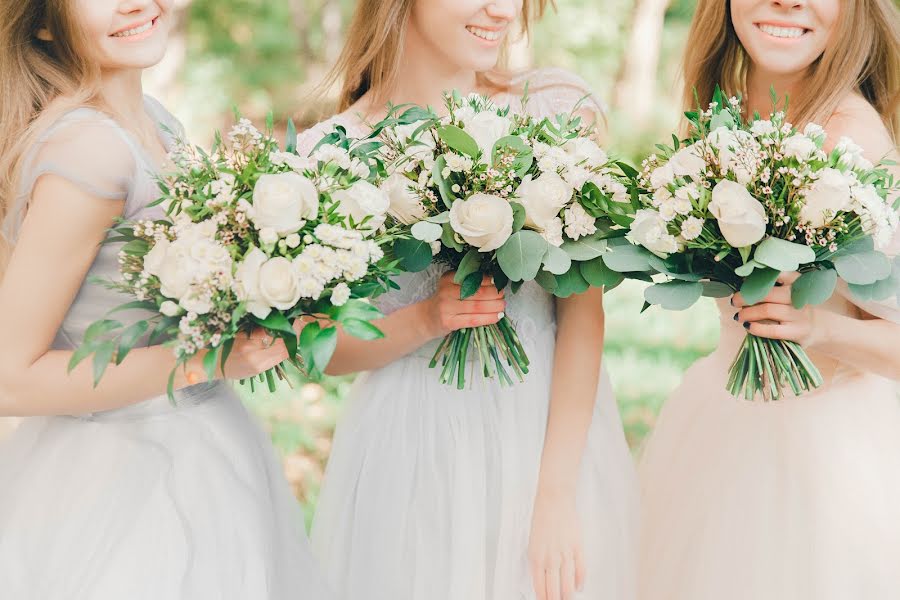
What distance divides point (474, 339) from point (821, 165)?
0.82 meters

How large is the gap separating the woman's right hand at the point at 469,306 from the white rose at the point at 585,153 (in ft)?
1.08

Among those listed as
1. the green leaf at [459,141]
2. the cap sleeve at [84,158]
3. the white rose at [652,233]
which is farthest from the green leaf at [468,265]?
the cap sleeve at [84,158]

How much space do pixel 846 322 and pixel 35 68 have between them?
74.0 inches

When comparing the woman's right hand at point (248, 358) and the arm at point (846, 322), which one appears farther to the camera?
the arm at point (846, 322)

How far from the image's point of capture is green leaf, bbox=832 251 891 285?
1.85m

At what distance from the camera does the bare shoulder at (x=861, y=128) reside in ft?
7.25

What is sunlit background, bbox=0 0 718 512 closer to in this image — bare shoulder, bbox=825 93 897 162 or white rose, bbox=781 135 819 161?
bare shoulder, bbox=825 93 897 162

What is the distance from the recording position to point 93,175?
185 cm

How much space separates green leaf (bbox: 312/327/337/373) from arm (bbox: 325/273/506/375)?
0.95ft

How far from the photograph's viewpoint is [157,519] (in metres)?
1.89

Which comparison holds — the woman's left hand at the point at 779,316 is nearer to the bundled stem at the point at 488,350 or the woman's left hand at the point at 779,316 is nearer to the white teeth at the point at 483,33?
the bundled stem at the point at 488,350

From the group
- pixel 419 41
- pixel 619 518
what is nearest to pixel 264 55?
pixel 419 41

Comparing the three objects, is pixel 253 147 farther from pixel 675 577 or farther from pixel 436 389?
pixel 675 577

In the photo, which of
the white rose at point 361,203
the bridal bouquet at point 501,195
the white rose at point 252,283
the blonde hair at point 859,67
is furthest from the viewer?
the blonde hair at point 859,67
